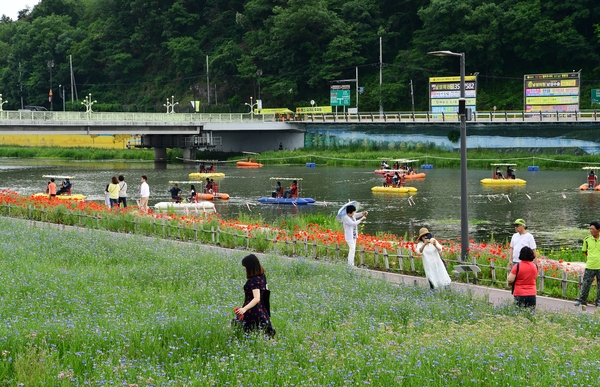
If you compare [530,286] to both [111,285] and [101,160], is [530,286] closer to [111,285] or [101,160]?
[111,285]

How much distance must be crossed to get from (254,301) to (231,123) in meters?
75.3

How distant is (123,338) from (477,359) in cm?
505

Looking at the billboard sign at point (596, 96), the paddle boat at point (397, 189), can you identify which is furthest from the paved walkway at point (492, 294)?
the billboard sign at point (596, 96)

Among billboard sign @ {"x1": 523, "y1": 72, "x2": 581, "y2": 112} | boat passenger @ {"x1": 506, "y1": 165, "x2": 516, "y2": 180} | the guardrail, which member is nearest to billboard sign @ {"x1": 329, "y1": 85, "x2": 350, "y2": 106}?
the guardrail

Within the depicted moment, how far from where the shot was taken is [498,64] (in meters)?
88.2

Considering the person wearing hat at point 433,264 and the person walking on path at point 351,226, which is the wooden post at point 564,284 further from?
the person walking on path at point 351,226

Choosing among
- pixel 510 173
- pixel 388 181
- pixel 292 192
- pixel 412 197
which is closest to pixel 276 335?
pixel 292 192

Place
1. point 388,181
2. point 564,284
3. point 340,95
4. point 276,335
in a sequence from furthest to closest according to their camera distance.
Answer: point 340,95 < point 388,181 < point 564,284 < point 276,335

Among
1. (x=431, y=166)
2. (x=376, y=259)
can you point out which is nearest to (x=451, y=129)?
(x=431, y=166)

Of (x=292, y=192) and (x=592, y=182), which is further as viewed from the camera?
(x=592, y=182)

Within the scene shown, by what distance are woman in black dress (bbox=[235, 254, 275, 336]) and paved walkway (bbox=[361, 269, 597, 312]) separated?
18.4ft

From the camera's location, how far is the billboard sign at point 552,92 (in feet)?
242

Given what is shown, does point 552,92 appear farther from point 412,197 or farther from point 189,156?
point 189,156

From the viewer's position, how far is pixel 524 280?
1477cm
